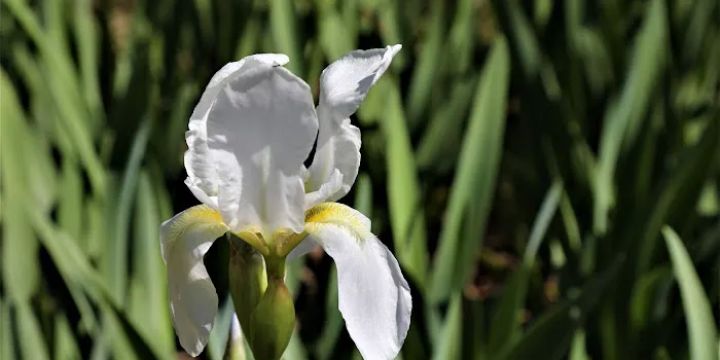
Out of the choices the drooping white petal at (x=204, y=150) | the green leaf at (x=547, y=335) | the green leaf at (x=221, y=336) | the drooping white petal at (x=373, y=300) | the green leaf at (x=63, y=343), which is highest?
the drooping white petal at (x=204, y=150)

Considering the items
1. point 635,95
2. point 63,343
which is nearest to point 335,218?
point 63,343

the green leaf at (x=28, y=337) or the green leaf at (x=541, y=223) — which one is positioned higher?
the green leaf at (x=28, y=337)

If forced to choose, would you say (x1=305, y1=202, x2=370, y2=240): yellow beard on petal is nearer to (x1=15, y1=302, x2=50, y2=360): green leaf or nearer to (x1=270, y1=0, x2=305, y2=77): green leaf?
(x1=15, y1=302, x2=50, y2=360): green leaf

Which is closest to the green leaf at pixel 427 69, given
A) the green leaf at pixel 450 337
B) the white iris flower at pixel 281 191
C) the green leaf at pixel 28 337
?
the green leaf at pixel 450 337

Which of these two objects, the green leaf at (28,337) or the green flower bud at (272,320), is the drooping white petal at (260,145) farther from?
the green leaf at (28,337)

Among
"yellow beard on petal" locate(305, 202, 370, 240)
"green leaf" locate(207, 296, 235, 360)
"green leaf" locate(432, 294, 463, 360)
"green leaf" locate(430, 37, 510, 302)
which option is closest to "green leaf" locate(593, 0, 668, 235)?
"green leaf" locate(430, 37, 510, 302)

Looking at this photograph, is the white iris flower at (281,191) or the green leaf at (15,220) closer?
the white iris flower at (281,191)

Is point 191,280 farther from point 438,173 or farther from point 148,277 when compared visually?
point 438,173

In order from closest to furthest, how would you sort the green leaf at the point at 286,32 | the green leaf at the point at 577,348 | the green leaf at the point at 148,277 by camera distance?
1. the green leaf at the point at 577,348
2. the green leaf at the point at 148,277
3. the green leaf at the point at 286,32

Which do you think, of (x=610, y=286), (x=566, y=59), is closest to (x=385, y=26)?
(x=566, y=59)
